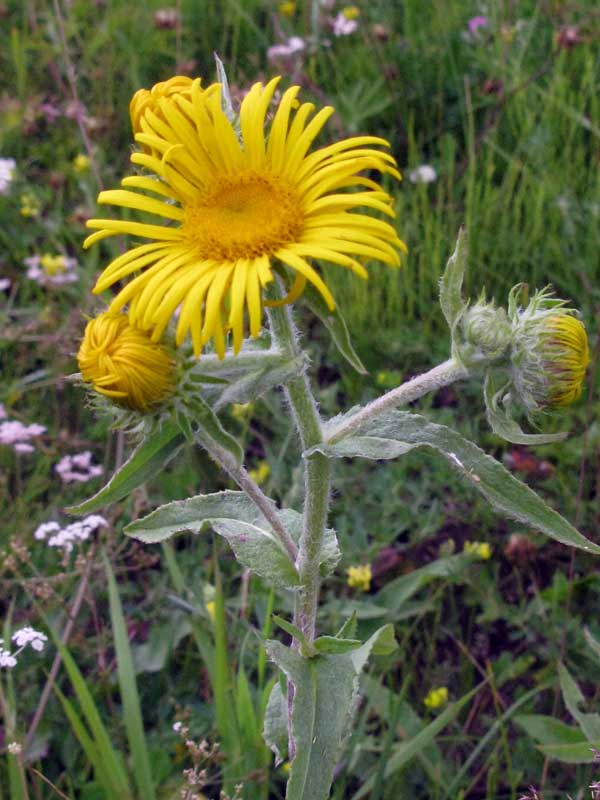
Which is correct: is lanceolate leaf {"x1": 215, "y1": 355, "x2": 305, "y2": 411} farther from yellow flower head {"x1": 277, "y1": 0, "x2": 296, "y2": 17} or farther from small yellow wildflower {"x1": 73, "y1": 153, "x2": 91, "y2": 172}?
yellow flower head {"x1": 277, "y1": 0, "x2": 296, "y2": 17}

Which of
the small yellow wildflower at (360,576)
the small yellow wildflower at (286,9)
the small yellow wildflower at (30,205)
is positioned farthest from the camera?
the small yellow wildflower at (286,9)

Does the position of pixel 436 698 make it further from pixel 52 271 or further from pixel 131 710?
pixel 52 271

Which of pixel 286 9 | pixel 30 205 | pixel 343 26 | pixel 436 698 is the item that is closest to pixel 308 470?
pixel 436 698

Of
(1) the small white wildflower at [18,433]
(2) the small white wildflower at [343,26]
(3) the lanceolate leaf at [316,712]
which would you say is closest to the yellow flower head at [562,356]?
(3) the lanceolate leaf at [316,712]

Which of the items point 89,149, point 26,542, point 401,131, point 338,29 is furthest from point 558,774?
point 338,29

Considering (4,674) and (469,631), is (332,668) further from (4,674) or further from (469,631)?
(4,674)

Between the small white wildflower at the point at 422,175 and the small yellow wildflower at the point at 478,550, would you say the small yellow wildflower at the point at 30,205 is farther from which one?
the small yellow wildflower at the point at 478,550
